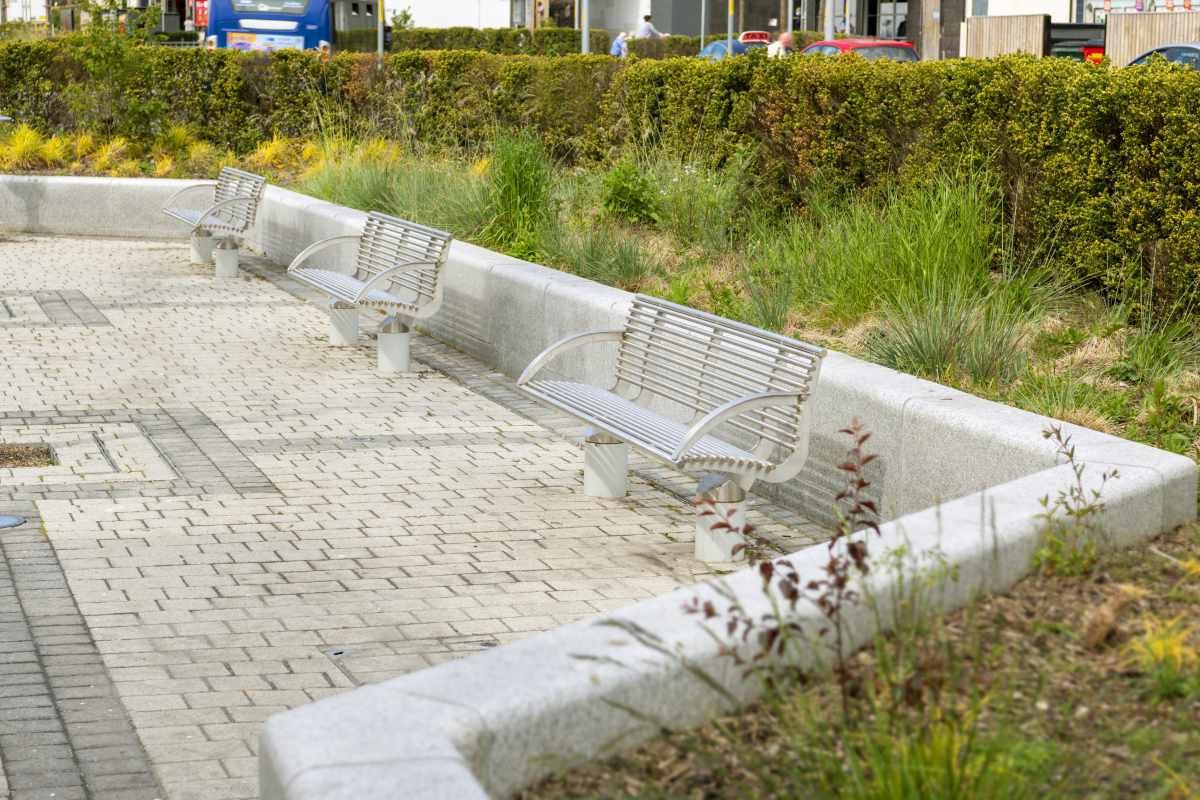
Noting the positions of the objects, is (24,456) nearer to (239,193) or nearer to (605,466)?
(605,466)

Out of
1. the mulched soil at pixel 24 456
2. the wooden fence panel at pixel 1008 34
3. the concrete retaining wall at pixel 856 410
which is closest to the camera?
the concrete retaining wall at pixel 856 410

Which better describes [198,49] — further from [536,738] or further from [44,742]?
[536,738]

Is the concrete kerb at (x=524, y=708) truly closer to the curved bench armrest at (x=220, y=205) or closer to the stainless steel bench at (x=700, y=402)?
the stainless steel bench at (x=700, y=402)

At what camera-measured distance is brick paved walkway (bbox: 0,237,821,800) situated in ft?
16.2

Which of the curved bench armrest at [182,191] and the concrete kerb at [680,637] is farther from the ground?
the curved bench armrest at [182,191]

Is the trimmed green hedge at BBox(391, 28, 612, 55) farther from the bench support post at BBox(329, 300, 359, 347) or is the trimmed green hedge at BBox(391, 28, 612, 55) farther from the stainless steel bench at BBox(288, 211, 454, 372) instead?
the bench support post at BBox(329, 300, 359, 347)

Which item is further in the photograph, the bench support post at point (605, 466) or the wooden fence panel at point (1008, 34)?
the wooden fence panel at point (1008, 34)

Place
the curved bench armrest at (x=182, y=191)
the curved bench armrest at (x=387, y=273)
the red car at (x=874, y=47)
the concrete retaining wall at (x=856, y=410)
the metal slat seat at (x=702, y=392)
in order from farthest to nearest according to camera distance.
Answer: the red car at (x=874, y=47)
the curved bench armrest at (x=182, y=191)
the curved bench armrest at (x=387, y=273)
the metal slat seat at (x=702, y=392)
the concrete retaining wall at (x=856, y=410)

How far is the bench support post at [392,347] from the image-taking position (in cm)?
1019

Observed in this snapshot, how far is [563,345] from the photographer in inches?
298

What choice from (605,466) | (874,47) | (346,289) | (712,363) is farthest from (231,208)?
(874,47)

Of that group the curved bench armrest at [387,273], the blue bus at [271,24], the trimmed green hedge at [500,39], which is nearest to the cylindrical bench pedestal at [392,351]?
the curved bench armrest at [387,273]

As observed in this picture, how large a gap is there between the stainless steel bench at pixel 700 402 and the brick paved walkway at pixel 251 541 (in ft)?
0.91

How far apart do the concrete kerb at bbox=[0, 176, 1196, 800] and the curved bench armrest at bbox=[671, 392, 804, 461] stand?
47 centimetres
